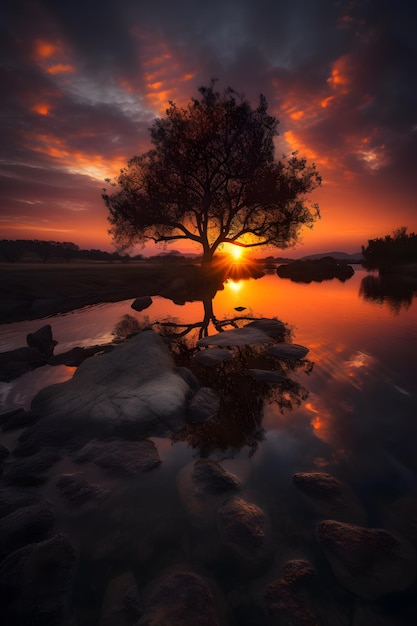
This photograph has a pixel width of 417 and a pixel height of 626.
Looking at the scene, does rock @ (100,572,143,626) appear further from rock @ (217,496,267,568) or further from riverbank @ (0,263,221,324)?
riverbank @ (0,263,221,324)

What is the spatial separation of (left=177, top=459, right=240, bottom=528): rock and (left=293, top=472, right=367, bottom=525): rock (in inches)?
33.8

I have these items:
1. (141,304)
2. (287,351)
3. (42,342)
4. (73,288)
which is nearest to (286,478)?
(287,351)

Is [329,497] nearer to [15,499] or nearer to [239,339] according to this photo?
[15,499]

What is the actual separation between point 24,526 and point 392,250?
59.9 meters

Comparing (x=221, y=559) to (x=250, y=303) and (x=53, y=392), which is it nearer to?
(x=53, y=392)

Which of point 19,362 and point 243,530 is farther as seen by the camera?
point 19,362

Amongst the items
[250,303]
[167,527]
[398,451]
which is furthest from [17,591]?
[250,303]

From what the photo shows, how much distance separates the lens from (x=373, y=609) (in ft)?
7.47

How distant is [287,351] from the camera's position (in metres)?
8.27

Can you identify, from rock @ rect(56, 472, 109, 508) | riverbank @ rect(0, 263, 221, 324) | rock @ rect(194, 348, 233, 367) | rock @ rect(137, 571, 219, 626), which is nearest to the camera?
rock @ rect(137, 571, 219, 626)

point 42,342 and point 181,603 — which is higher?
point 42,342

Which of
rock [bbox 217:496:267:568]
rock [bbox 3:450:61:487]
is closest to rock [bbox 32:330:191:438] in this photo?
rock [bbox 3:450:61:487]

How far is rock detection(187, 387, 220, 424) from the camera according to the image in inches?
201

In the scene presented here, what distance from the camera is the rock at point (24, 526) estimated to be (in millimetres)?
2826
